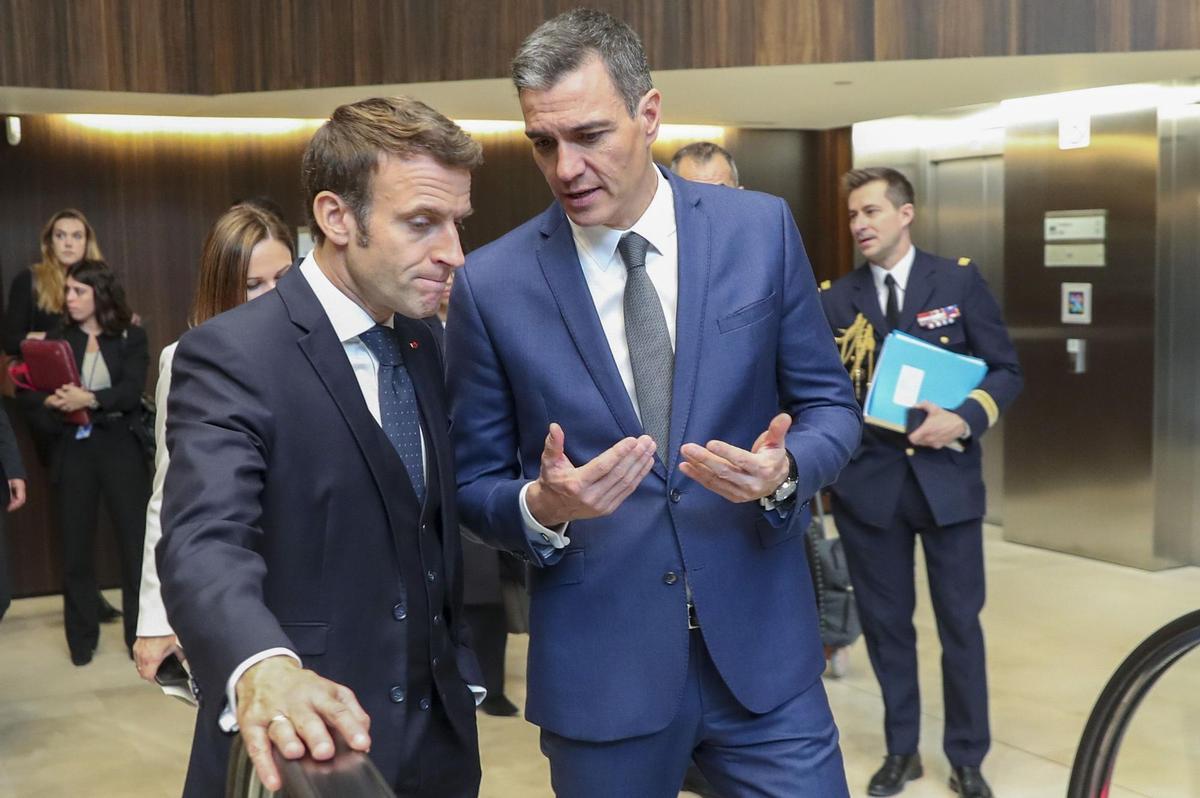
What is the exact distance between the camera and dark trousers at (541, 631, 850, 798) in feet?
7.34

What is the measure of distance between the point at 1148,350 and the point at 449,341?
20.0ft

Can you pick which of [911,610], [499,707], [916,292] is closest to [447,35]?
[916,292]

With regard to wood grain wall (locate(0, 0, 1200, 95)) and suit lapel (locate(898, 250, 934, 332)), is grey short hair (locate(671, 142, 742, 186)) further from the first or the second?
wood grain wall (locate(0, 0, 1200, 95))

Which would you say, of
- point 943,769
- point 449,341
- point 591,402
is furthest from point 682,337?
point 943,769

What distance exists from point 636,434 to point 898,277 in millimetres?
2607

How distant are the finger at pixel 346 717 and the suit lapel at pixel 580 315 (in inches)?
38.3

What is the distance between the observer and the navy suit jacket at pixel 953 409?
4.30 meters

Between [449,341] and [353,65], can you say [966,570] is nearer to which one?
[449,341]

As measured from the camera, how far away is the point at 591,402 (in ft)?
7.26

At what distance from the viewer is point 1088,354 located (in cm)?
782

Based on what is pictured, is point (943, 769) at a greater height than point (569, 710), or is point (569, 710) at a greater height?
point (569, 710)

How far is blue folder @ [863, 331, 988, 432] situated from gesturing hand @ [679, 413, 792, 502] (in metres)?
2.26

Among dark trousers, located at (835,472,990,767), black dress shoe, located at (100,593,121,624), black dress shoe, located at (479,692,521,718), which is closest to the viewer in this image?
dark trousers, located at (835,472,990,767)

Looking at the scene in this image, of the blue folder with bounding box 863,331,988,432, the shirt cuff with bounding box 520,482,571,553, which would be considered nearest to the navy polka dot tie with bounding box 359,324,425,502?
the shirt cuff with bounding box 520,482,571,553
